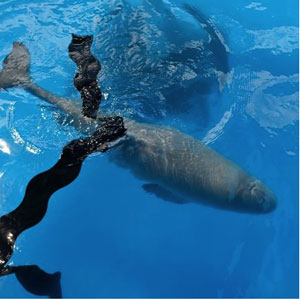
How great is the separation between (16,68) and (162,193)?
226cm

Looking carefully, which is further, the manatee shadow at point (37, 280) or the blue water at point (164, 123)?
the blue water at point (164, 123)

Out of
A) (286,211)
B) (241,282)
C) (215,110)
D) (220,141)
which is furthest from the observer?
(215,110)

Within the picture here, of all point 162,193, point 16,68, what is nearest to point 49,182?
point 162,193

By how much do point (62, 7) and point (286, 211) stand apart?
13.8ft

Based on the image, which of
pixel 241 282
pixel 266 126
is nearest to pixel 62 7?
pixel 266 126

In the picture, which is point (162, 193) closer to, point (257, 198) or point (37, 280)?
point (257, 198)

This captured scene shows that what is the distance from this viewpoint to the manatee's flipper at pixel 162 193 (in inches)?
183

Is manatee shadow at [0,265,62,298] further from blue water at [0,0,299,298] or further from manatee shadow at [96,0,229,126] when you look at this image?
manatee shadow at [96,0,229,126]

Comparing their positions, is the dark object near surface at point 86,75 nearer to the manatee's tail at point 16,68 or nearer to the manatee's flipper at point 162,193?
the manatee's tail at point 16,68

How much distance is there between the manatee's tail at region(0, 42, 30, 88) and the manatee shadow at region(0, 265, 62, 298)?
2.11m

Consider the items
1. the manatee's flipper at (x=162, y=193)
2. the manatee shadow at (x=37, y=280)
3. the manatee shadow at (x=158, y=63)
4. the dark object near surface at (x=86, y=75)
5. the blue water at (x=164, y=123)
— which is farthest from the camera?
the manatee shadow at (x=158, y=63)

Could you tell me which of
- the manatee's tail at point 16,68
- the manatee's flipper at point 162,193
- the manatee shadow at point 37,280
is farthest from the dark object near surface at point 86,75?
the manatee shadow at point 37,280

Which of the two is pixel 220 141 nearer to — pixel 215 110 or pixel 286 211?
pixel 215 110

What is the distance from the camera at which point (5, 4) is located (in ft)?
22.6
